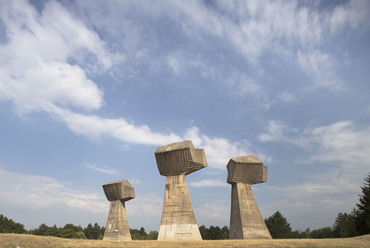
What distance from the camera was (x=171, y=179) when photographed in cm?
2236

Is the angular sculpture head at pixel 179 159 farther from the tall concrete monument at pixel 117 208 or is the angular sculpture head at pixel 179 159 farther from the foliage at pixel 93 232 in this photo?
the foliage at pixel 93 232

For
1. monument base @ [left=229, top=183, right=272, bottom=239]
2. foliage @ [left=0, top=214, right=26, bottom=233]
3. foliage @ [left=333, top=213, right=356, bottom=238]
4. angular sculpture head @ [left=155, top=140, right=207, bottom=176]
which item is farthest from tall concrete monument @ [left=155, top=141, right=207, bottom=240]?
foliage @ [left=0, top=214, right=26, bottom=233]

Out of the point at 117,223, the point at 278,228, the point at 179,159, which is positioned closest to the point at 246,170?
the point at 179,159

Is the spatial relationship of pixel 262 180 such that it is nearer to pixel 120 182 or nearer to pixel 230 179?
pixel 230 179

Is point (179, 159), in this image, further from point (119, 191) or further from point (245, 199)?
point (119, 191)

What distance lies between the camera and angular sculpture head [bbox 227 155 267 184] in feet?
77.0

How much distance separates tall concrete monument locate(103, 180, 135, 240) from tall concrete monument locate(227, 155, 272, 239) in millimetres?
13339

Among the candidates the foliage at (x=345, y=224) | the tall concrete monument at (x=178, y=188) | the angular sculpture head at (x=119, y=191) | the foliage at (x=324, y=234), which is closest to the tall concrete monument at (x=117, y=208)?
the angular sculpture head at (x=119, y=191)

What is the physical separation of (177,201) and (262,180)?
7420mm

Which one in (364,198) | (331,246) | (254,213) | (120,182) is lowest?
(331,246)

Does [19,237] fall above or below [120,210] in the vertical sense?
below

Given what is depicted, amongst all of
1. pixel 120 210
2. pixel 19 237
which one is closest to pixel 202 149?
pixel 19 237

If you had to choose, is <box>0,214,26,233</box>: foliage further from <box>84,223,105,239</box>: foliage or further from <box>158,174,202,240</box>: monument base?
<box>158,174,202,240</box>: monument base

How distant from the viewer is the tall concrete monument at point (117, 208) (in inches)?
1248
